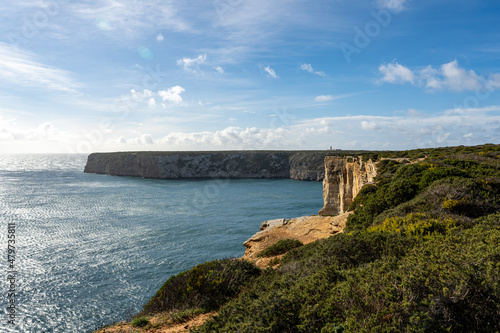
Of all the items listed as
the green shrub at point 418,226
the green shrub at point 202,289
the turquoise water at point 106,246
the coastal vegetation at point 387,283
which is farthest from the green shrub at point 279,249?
the turquoise water at point 106,246

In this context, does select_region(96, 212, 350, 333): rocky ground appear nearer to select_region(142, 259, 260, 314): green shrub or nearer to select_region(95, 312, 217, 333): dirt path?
select_region(95, 312, 217, 333): dirt path

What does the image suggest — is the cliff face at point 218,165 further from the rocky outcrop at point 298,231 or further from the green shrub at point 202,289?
the green shrub at point 202,289

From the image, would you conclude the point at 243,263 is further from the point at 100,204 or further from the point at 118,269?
the point at 100,204

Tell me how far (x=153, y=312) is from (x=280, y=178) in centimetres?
11229

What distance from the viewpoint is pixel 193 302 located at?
9.28 m

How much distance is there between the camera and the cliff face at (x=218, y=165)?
119375 mm

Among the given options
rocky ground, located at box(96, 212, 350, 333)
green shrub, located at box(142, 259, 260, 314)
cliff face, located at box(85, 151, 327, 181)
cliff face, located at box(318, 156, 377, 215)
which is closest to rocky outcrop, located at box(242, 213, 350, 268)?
rocky ground, located at box(96, 212, 350, 333)

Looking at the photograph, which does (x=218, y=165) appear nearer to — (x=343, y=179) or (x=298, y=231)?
(x=343, y=179)

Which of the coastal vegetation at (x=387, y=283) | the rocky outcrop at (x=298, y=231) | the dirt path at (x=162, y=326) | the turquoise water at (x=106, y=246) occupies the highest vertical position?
the coastal vegetation at (x=387, y=283)

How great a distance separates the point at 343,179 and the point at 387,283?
104 feet

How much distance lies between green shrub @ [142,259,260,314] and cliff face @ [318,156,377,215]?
17.0 meters

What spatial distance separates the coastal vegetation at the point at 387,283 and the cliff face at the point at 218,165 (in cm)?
10298

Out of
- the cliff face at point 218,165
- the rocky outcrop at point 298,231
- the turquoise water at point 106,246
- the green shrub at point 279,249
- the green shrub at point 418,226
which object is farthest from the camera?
the cliff face at point 218,165

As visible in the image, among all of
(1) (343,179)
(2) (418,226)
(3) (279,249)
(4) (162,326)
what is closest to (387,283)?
(2) (418,226)
